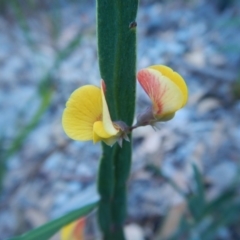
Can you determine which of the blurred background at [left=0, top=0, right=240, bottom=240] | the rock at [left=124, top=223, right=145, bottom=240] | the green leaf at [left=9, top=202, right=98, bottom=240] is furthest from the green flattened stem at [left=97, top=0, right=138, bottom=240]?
the rock at [left=124, top=223, right=145, bottom=240]

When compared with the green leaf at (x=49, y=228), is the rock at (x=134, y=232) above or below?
below

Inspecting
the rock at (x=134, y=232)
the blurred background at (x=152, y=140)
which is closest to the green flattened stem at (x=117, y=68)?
the blurred background at (x=152, y=140)

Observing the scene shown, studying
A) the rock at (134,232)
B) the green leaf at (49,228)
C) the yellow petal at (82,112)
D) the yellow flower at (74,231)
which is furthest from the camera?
the rock at (134,232)

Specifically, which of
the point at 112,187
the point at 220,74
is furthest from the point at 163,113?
the point at 220,74

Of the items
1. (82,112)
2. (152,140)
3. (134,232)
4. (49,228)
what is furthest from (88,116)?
(152,140)

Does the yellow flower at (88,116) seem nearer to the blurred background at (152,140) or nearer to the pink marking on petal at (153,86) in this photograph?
the pink marking on petal at (153,86)

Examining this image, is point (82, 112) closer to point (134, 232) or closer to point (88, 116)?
point (88, 116)
